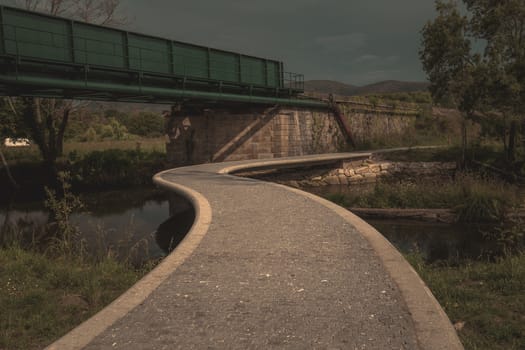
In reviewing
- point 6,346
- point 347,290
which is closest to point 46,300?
point 6,346

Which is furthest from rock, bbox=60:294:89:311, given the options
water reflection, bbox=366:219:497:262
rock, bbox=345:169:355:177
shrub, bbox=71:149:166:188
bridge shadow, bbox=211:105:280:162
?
rock, bbox=345:169:355:177

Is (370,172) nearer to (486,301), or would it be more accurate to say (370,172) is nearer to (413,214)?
(413,214)

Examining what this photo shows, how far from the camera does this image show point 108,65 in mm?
15250

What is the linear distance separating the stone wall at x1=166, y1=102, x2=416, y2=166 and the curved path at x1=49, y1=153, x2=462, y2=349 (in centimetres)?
1711

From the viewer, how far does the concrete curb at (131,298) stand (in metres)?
2.81

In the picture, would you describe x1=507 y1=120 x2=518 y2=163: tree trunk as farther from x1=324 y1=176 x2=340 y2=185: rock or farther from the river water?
the river water

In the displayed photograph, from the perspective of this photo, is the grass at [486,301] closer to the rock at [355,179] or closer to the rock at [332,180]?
the rock at [332,180]

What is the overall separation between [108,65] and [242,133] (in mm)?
9695

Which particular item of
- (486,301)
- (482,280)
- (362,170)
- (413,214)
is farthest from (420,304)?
(362,170)

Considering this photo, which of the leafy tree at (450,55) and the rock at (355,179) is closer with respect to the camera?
the leafy tree at (450,55)

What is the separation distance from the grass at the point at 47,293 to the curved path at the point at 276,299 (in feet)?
4.25

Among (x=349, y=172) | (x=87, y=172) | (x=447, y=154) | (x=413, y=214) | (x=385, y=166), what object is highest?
(x=447, y=154)

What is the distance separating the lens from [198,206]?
7.84m

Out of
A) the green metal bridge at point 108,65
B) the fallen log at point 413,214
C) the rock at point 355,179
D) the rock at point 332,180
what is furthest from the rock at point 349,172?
the fallen log at point 413,214
